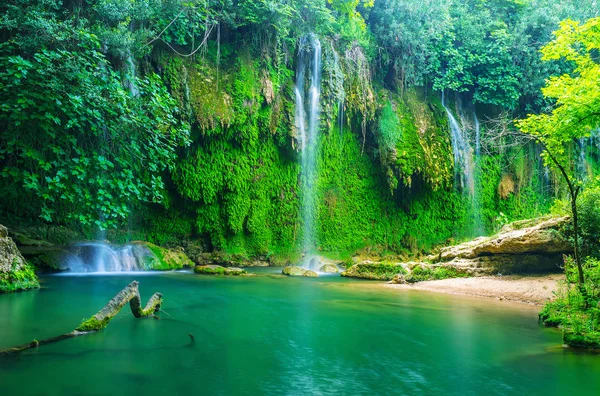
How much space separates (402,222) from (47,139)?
1727 cm

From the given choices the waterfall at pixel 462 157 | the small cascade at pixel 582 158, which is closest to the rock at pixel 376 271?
the waterfall at pixel 462 157

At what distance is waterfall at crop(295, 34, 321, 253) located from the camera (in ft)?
63.7

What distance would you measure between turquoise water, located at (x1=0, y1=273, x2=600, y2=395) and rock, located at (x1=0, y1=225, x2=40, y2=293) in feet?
1.44

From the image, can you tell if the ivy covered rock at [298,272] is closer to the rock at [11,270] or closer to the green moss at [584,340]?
the rock at [11,270]

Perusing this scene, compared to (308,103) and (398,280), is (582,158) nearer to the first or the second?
(308,103)

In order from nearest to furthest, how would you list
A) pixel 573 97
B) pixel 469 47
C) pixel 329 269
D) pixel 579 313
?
pixel 579 313 < pixel 573 97 < pixel 329 269 < pixel 469 47

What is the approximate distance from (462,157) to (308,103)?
8.74 metres

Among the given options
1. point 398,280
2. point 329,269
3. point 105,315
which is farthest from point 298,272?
point 105,315

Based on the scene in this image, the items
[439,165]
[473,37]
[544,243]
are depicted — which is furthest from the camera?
[473,37]

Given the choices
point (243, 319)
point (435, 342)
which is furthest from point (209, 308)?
point (435, 342)

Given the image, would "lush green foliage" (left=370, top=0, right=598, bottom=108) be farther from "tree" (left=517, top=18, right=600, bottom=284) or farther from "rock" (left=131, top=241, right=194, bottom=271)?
"rock" (left=131, top=241, right=194, bottom=271)

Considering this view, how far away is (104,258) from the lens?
50.0 ft

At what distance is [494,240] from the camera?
12.7 metres

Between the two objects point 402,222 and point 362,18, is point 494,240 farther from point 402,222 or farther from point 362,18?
point 362,18
